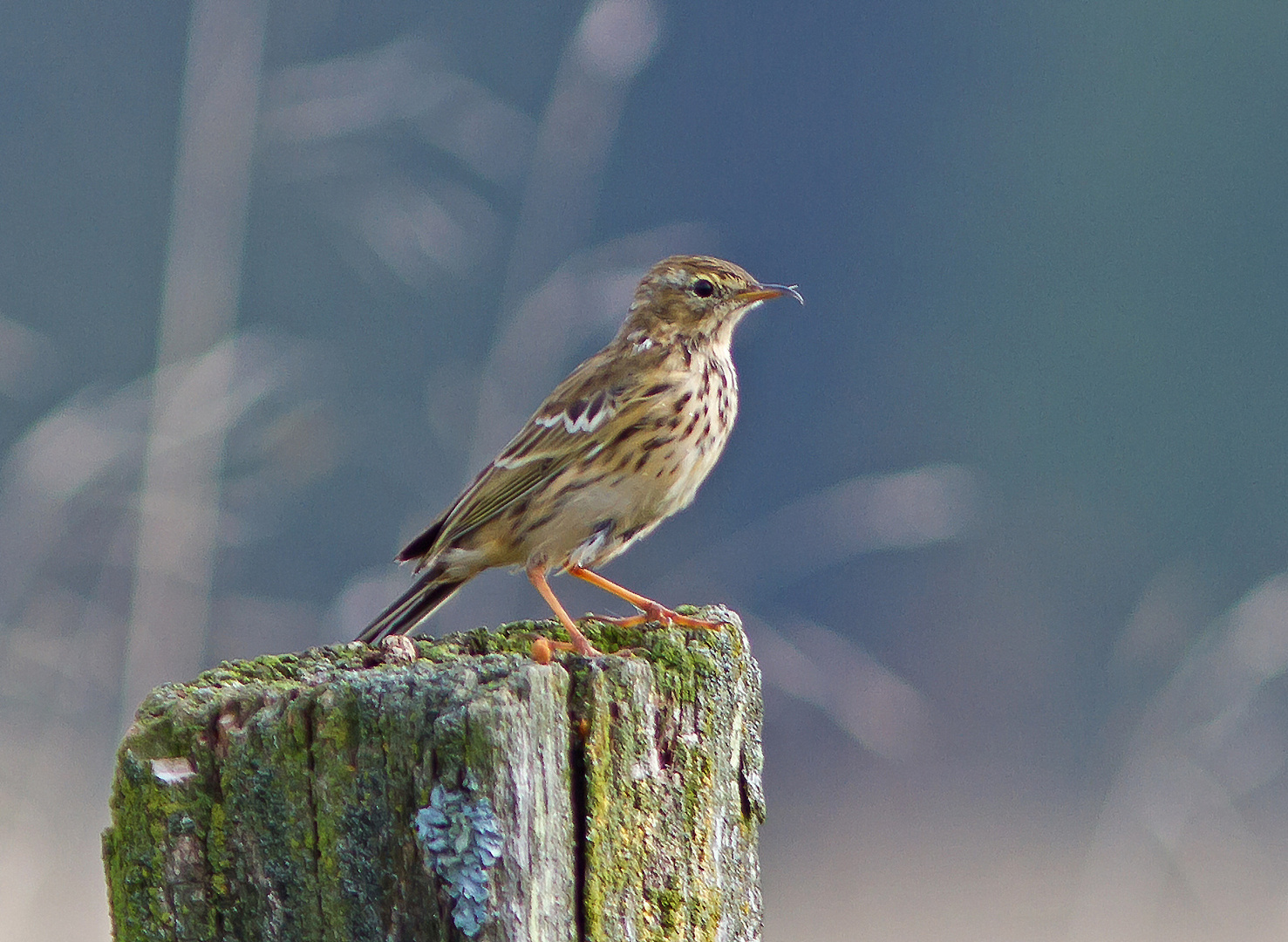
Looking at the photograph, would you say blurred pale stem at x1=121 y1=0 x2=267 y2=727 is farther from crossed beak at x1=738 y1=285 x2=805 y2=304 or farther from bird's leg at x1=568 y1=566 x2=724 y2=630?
crossed beak at x1=738 y1=285 x2=805 y2=304

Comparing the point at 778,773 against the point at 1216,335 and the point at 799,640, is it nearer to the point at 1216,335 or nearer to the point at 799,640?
the point at 799,640

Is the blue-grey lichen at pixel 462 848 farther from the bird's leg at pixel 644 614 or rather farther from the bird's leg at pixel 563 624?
the bird's leg at pixel 644 614

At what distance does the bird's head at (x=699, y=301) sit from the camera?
18.3 ft

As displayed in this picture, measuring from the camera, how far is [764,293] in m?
5.50

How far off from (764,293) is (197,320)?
1.88 m

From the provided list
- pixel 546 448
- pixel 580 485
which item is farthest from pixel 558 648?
pixel 546 448

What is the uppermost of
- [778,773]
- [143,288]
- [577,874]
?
[143,288]

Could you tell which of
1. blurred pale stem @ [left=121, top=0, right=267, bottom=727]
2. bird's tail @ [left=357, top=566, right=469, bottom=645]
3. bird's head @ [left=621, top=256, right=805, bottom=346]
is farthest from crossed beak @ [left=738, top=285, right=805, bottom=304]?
blurred pale stem @ [left=121, top=0, right=267, bottom=727]

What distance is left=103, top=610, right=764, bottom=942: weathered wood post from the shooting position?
2.68 metres

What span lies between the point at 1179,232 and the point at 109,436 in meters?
18.7

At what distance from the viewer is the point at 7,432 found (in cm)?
1188

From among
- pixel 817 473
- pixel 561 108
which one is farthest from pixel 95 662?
pixel 817 473

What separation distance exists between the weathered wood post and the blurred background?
2500 mm

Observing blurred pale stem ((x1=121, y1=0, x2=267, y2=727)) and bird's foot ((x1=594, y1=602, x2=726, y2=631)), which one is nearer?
bird's foot ((x1=594, y1=602, x2=726, y2=631))
